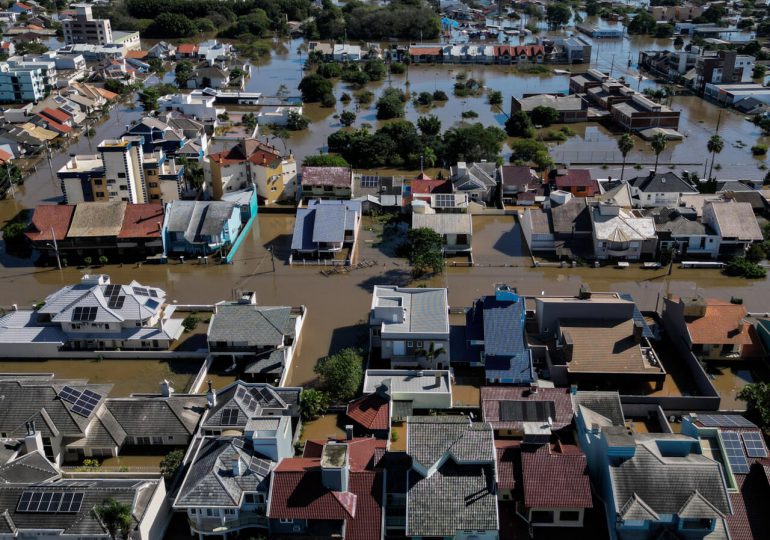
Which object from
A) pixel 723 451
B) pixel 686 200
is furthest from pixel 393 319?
pixel 686 200

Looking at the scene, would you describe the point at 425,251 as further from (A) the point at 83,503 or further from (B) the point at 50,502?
(B) the point at 50,502

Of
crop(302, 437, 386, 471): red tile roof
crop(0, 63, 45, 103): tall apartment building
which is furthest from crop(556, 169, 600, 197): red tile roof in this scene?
crop(0, 63, 45, 103): tall apartment building

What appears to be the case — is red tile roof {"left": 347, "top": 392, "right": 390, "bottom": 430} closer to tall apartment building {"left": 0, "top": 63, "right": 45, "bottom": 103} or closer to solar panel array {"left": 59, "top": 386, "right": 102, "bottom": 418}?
solar panel array {"left": 59, "top": 386, "right": 102, "bottom": 418}

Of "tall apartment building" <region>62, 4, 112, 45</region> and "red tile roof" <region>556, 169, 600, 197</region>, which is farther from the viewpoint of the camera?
"tall apartment building" <region>62, 4, 112, 45</region>

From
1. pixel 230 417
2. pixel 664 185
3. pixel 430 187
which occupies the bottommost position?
pixel 230 417

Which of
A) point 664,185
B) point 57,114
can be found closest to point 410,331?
point 664,185

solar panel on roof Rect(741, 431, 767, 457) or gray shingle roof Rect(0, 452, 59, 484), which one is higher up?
solar panel on roof Rect(741, 431, 767, 457)

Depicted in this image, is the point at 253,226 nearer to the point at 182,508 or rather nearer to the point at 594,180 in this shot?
the point at 594,180
